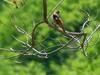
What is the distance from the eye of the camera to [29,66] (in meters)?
9.10

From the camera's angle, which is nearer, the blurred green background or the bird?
the bird

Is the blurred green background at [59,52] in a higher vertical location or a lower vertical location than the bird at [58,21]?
higher

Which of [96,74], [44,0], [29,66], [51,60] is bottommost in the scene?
[44,0]

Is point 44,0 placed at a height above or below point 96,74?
below

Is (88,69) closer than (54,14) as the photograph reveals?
No

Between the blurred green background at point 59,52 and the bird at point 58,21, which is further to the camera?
the blurred green background at point 59,52

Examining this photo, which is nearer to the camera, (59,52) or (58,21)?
(58,21)

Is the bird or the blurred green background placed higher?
the blurred green background

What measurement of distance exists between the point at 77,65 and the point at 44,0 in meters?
5.79

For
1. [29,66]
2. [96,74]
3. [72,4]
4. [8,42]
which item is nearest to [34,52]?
[96,74]

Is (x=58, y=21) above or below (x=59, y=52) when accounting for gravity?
below

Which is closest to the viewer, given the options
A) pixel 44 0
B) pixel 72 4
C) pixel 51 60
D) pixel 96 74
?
pixel 44 0

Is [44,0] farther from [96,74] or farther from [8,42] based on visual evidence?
[8,42]

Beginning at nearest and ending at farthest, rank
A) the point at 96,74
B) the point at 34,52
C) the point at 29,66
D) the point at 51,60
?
the point at 34,52
the point at 96,74
the point at 29,66
the point at 51,60
